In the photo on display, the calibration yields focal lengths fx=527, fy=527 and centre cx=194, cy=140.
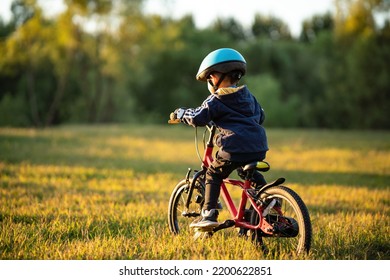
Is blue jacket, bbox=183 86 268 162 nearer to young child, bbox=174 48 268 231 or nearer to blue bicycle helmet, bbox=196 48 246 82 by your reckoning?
young child, bbox=174 48 268 231

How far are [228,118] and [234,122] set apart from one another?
70mm

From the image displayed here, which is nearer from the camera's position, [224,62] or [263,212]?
[263,212]

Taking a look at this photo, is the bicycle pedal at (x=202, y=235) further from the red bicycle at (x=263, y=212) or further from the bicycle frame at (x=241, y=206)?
the bicycle frame at (x=241, y=206)

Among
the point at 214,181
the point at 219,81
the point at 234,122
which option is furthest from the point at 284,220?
the point at 219,81

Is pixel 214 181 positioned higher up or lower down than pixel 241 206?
higher up

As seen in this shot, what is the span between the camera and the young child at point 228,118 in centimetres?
505

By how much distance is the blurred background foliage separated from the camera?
3022cm

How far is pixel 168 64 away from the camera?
4897 centimetres

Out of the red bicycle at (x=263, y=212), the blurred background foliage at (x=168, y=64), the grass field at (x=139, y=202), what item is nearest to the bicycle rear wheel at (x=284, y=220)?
the red bicycle at (x=263, y=212)

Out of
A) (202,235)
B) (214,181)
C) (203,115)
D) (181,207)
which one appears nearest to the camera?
(203,115)

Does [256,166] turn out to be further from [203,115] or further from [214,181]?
[203,115]

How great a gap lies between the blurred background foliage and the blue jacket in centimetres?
1941

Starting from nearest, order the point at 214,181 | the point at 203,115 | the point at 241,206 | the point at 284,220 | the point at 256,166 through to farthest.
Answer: the point at 284,220 < the point at 256,166 < the point at 203,115 < the point at 241,206 < the point at 214,181
